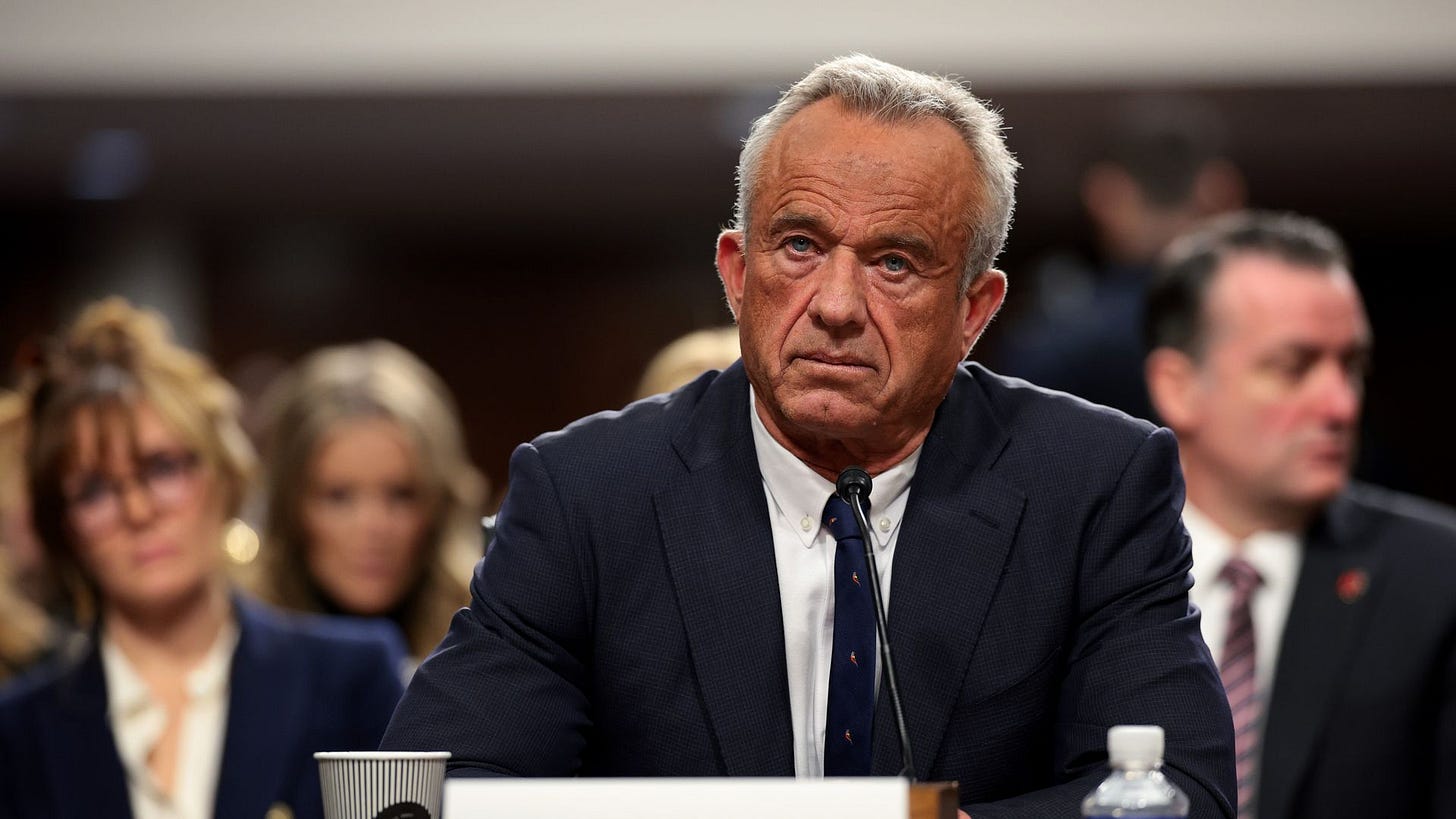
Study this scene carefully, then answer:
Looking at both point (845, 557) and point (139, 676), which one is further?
point (139, 676)

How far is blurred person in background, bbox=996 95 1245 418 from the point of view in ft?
14.8

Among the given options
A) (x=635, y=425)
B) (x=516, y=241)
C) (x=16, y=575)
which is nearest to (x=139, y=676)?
(x=16, y=575)

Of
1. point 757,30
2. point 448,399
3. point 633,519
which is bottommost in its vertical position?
point 448,399

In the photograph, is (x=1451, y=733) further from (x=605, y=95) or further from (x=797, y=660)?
(x=605, y=95)

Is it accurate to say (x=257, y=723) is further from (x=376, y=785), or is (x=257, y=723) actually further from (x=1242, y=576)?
(x=1242, y=576)

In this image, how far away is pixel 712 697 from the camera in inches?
81.3

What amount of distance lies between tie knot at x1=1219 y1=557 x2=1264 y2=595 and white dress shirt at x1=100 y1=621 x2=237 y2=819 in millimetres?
1842

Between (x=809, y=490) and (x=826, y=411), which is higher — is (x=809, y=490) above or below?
below

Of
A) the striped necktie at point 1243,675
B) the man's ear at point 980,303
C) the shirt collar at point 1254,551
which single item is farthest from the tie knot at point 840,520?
the shirt collar at point 1254,551

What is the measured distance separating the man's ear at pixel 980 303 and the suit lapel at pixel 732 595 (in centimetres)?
29

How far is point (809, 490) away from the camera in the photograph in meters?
2.18

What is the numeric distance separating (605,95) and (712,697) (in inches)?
231

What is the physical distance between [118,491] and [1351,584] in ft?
7.34

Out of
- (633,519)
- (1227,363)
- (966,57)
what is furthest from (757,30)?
(633,519)
